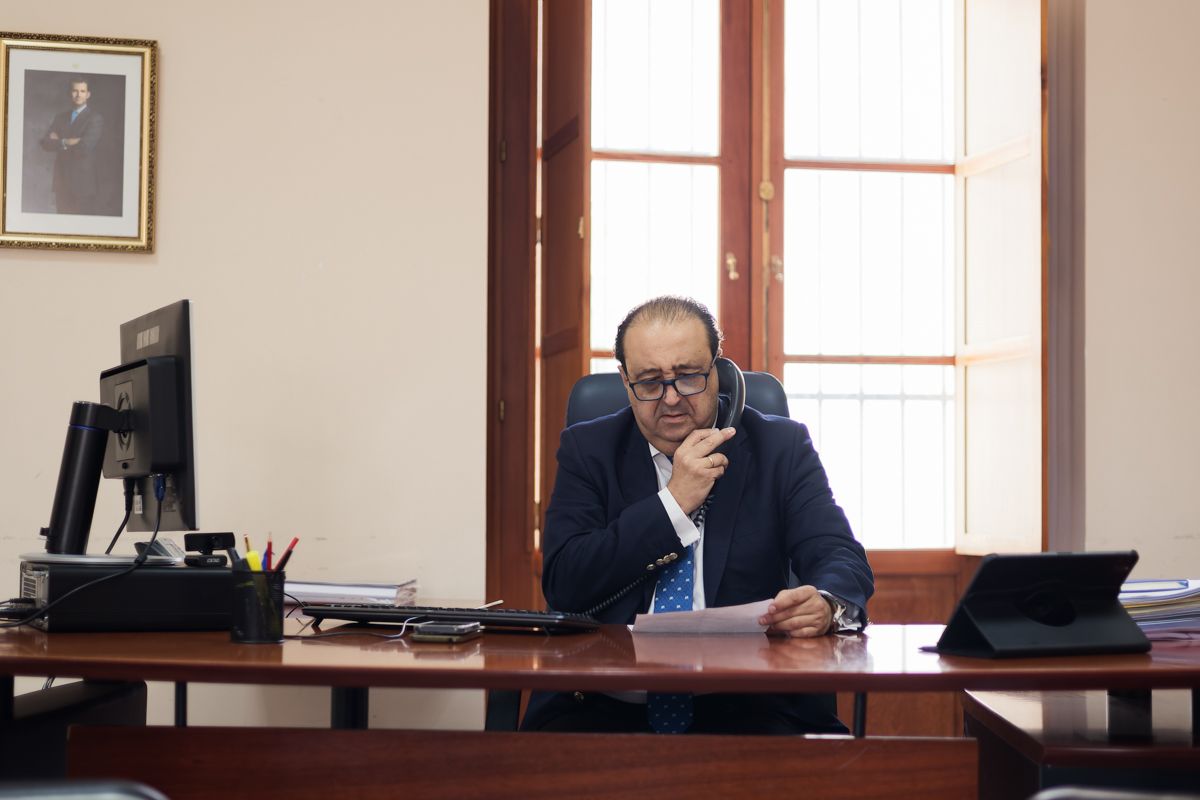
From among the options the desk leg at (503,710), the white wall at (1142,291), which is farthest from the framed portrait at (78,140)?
the white wall at (1142,291)

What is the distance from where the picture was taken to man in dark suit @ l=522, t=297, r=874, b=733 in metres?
1.92

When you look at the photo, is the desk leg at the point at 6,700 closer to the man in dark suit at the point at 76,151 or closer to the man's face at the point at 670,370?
the man's face at the point at 670,370

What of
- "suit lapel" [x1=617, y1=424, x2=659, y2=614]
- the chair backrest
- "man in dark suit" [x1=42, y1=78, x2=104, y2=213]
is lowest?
"suit lapel" [x1=617, y1=424, x2=659, y2=614]

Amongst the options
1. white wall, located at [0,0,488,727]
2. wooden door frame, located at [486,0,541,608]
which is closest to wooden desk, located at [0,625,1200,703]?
white wall, located at [0,0,488,727]

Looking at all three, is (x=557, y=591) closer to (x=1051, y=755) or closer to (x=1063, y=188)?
(x=1051, y=755)

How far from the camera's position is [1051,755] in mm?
1425

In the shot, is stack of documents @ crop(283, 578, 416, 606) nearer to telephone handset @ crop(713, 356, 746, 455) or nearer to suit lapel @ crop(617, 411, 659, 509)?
suit lapel @ crop(617, 411, 659, 509)

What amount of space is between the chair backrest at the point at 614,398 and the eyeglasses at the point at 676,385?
22cm

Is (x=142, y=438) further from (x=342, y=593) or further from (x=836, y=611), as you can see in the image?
(x=836, y=611)

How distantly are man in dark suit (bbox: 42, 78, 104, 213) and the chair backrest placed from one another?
152 centimetres

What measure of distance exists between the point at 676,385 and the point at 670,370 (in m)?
0.03

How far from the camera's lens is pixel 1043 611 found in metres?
1.55

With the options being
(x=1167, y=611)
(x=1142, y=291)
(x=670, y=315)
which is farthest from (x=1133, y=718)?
(x=1142, y=291)

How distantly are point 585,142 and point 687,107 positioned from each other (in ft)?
1.55
